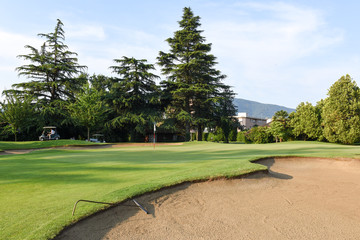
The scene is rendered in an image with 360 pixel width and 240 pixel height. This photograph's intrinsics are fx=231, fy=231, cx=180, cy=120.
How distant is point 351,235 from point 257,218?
1545 mm

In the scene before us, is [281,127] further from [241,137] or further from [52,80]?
[52,80]

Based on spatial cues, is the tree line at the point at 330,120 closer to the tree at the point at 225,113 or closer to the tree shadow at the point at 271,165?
the tree at the point at 225,113

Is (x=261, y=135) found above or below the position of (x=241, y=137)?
above

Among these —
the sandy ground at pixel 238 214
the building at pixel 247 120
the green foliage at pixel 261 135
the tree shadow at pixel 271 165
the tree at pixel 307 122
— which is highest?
the building at pixel 247 120

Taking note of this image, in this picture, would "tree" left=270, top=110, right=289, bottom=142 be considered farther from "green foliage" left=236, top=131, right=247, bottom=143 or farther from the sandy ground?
the sandy ground

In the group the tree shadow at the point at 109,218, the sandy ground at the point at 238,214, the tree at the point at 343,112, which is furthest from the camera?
the tree at the point at 343,112

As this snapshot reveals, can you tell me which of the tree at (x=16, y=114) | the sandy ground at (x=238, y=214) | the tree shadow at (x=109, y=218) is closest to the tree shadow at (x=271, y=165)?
the sandy ground at (x=238, y=214)

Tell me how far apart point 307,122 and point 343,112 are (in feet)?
15.1

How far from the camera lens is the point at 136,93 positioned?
120 feet

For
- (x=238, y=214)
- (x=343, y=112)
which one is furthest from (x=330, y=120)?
(x=238, y=214)

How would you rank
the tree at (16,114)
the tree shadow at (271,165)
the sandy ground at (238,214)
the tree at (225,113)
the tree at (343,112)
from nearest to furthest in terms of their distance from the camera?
the sandy ground at (238,214) → the tree shadow at (271,165) → the tree at (343,112) → the tree at (16,114) → the tree at (225,113)

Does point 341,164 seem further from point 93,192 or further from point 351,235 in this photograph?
point 93,192

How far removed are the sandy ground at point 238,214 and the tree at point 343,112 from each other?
24.2m

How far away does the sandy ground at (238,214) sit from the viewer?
387 centimetres
